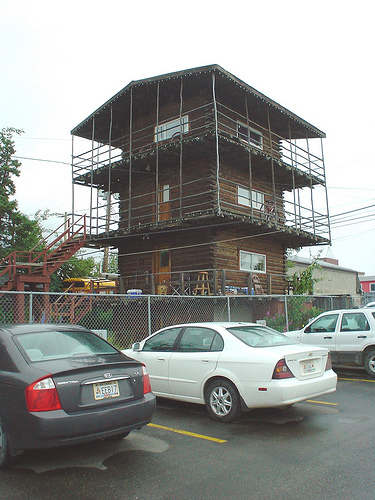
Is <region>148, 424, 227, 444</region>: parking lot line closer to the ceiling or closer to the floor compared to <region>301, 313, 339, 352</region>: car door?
closer to the floor

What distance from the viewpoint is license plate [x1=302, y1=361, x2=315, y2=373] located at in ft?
21.1

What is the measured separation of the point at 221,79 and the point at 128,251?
9.01 metres

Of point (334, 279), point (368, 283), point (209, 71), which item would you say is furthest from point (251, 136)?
point (368, 283)

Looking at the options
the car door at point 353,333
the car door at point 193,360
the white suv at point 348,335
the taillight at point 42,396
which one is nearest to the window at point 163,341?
the car door at point 193,360

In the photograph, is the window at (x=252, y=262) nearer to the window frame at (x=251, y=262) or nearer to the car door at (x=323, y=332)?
the window frame at (x=251, y=262)

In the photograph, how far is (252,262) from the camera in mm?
20547

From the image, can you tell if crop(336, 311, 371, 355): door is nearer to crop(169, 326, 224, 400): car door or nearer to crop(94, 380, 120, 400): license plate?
crop(169, 326, 224, 400): car door

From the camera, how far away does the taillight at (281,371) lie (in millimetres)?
6090

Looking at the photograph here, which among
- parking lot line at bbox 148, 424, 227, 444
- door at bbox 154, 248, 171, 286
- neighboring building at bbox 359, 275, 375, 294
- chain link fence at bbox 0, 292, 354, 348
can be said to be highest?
neighboring building at bbox 359, 275, 375, 294

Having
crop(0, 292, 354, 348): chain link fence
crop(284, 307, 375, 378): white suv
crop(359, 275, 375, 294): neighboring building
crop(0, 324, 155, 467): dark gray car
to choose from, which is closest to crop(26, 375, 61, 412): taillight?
crop(0, 324, 155, 467): dark gray car

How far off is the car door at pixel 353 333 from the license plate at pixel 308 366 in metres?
4.34

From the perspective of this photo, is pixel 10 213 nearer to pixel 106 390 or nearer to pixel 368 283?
pixel 106 390

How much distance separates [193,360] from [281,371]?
1.48 meters

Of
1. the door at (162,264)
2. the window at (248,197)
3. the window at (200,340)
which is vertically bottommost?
the window at (200,340)
